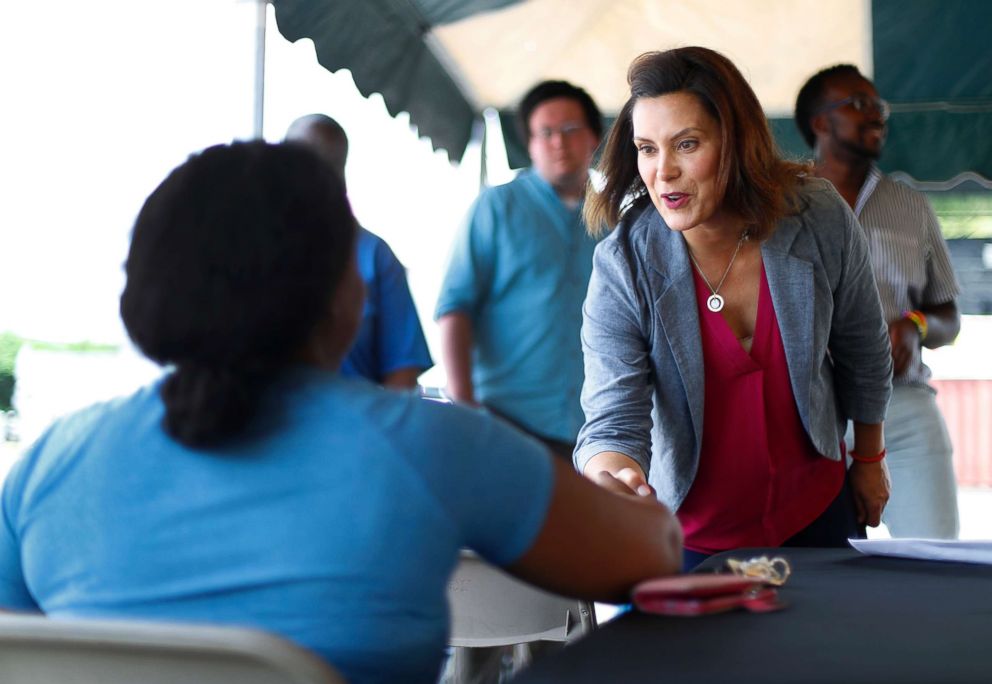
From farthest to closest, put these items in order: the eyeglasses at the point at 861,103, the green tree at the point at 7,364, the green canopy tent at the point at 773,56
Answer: the green tree at the point at 7,364 < the green canopy tent at the point at 773,56 < the eyeglasses at the point at 861,103

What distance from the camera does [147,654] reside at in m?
0.99

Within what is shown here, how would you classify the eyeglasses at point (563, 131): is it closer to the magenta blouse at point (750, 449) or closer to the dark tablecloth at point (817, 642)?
the magenta blouse at point (750, 449)

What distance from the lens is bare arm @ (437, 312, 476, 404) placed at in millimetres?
3932

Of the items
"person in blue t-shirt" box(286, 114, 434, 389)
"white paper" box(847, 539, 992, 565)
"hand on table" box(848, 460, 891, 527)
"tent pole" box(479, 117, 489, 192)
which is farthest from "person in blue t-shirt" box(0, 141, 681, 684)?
"tent pole" box(479, 117, 489, 192)

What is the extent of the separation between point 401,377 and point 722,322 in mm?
1314

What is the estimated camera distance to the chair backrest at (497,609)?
2275mm

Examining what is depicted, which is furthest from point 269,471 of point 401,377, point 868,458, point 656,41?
point 656,41

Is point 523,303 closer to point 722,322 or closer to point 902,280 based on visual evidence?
point 902,280

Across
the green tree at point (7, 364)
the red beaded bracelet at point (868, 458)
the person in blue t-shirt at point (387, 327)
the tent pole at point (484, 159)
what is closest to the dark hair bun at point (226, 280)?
the red beaded bracelet at point (868, 458)

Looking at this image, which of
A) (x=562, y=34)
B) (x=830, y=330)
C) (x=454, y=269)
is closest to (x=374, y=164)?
(x=562, y=34)

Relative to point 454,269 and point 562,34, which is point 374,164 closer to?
point 562,34

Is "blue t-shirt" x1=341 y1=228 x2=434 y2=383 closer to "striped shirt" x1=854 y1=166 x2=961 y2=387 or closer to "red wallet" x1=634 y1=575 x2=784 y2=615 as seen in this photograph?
"striped shirt" x1=854 y1=166 x2=961 y2=387

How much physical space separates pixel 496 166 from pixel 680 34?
1194 millimetres

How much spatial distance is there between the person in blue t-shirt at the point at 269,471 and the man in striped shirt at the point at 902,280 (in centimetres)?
226
